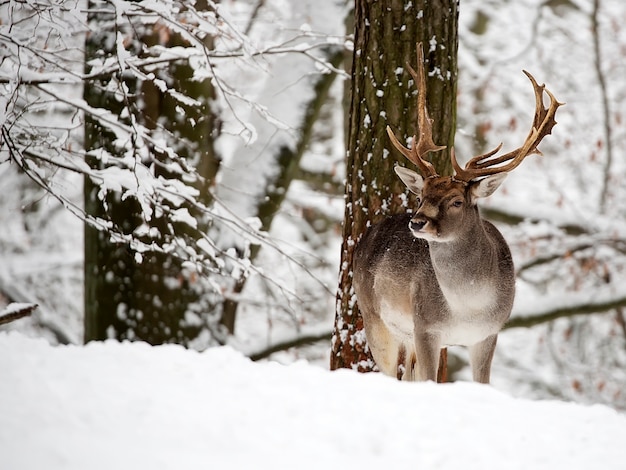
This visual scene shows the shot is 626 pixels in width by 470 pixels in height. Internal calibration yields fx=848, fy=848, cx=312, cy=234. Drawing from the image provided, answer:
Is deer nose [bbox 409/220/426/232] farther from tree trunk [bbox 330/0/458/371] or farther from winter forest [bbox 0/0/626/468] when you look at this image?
winter forest [bbox 0/0/626/468]

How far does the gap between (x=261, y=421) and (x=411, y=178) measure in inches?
79.5

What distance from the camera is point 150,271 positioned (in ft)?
24.3

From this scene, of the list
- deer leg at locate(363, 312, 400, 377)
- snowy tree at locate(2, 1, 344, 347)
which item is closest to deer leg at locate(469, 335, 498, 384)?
deer leg at locate(363, 312, 400, 377)

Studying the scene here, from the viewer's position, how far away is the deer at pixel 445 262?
4402 mm

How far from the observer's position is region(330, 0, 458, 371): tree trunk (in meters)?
5.07

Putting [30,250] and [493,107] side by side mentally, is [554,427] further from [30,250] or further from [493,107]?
[493,107]

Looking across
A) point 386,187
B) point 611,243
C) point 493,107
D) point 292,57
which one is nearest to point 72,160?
point 386,187

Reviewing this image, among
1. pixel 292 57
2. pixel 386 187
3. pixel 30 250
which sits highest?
pixel 292 57

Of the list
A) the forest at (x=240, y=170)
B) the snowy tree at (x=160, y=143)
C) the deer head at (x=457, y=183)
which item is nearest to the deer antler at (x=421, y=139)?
the deer head at (x=457, y=183)

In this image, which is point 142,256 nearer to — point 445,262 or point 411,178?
point 411,178

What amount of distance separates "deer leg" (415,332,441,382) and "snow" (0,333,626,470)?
0.93 metres

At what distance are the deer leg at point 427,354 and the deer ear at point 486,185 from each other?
78 centimetres

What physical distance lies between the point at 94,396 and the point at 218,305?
510 centimetres

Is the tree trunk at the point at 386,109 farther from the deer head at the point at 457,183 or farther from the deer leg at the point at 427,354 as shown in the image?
the deer leg at the point at 427,354
